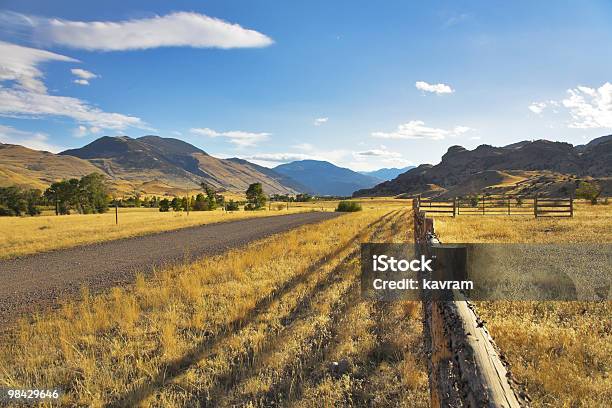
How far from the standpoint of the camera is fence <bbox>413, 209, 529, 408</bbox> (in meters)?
1.93

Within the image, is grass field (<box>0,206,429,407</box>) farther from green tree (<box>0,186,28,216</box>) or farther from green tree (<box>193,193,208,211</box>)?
green tree (<box>0,186,28,216</box>)

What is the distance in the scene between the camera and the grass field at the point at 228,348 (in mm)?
4047

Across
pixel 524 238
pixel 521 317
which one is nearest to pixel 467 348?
pixel 521 317

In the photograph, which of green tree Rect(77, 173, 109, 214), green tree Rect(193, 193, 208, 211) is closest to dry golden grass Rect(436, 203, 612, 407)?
green tree Rect(193, 193, 208, 211)

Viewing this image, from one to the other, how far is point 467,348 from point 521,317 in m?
4.42

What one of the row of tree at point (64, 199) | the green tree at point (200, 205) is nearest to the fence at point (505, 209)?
the green tree at point (200, 205)

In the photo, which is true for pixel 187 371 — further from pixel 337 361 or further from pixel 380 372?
pixel 380 372

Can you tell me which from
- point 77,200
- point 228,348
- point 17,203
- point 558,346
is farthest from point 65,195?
point 558,346

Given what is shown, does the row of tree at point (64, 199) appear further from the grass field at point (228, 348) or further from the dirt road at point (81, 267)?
the grass field at point (228, 348)

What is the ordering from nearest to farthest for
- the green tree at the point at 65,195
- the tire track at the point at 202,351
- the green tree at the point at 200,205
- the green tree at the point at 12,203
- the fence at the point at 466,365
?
the fence at the point at 466,365, the tire track at the point at 202,351, the green tree at the point at 65,195, the green tree at the point at 12,203, the green tree at the point at 200,205

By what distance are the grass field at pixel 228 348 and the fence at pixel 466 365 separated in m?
1.16

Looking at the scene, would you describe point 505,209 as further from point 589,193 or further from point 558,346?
point 558,346

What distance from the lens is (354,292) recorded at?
771 cm

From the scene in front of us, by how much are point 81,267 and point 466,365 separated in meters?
13.6
